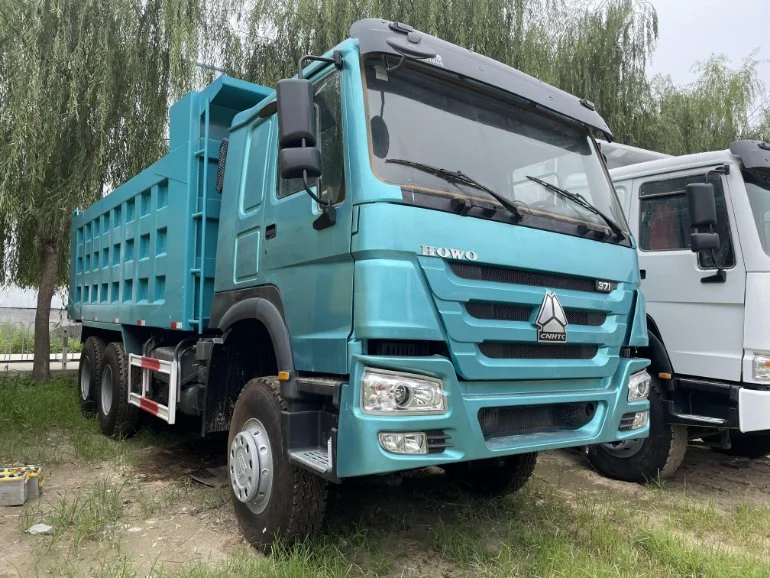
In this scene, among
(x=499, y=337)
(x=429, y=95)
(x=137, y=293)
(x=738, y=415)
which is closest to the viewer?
(x=499, y=337)

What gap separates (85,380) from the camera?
23.2ft

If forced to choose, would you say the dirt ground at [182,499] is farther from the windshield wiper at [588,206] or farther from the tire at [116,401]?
the windshield wiper at [588,206]

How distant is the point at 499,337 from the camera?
2.93 metres

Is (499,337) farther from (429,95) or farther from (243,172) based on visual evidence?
(243,172)

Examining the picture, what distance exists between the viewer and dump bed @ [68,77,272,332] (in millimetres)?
4348

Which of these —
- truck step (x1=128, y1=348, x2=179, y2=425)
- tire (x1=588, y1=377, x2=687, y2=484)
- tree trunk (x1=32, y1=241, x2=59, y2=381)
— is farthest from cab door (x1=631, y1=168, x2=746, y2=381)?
tree trunk (x1=32, y1=241, x2=59, y2=381)

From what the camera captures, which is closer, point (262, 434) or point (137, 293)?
point (262, 434)

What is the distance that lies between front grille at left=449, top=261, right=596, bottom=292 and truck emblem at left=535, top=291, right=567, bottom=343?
9 cm

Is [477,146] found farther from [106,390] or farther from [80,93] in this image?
[80,93]

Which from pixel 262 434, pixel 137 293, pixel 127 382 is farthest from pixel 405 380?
pixel 127 382

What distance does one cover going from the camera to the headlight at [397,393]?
103 inches

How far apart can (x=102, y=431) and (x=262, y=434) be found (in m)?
3.86

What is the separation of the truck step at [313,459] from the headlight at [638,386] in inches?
70.8

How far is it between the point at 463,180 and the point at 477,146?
1.03 ft
